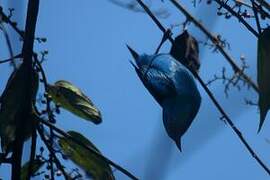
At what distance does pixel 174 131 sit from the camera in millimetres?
814

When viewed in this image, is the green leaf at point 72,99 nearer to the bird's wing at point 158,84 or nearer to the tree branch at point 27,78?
the tree branch at point 27,78

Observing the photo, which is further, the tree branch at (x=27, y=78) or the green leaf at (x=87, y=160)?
the green leaf at (x=87, y=160)

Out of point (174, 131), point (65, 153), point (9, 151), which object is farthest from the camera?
point (65, 153)

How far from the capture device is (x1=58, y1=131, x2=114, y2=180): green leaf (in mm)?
1085

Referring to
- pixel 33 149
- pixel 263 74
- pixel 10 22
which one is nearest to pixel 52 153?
pixel 33 149

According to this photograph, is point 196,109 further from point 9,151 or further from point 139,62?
point 9,151

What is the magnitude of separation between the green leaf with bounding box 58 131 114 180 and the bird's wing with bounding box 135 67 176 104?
259mm

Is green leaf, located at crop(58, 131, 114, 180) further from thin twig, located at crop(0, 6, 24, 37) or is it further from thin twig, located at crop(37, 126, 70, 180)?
thin twig, located at crop(0, 6, 24, 37)

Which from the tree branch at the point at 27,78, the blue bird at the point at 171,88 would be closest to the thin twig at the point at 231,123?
the blue bird at the point at 171,88

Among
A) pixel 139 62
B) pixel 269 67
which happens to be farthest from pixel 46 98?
pixel 269 67

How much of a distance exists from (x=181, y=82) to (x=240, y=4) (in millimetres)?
236

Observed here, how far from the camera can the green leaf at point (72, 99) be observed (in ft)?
3.63

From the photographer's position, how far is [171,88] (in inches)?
33.7

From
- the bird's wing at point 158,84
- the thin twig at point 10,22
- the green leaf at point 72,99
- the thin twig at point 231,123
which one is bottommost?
the thin twig at point 231,123
